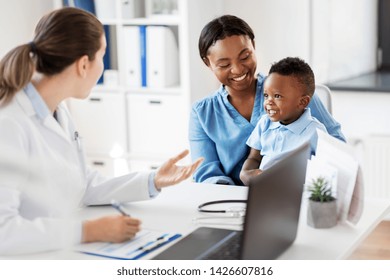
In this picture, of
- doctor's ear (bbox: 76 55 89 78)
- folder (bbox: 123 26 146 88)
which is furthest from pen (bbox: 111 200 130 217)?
folder (bbox: 123 26 146 88)

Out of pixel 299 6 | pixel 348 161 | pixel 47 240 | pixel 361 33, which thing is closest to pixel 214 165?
pixel 348 161

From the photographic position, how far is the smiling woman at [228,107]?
2.05 meters

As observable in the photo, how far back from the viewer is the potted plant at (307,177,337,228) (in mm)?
1530

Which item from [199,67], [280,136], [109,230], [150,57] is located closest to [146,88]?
[150,57]

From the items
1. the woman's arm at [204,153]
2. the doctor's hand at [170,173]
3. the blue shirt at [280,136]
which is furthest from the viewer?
the woman's arm at [204,153]

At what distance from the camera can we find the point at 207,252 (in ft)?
4.55

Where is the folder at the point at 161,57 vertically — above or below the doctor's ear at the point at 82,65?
below

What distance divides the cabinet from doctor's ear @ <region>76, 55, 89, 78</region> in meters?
1.55

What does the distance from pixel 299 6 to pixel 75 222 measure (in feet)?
6.54

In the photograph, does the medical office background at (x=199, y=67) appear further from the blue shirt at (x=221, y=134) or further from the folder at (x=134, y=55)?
the blue shirt at (x=221, y=134)

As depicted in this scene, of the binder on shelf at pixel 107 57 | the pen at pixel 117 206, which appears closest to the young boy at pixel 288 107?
the pen at pixel 117 206

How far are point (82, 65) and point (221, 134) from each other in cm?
70

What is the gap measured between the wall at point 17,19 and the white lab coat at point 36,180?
5.42ft
